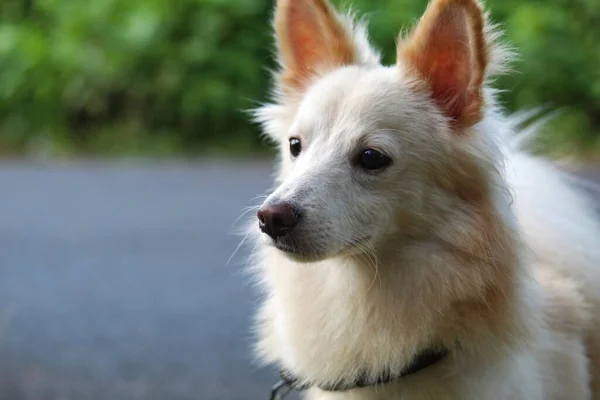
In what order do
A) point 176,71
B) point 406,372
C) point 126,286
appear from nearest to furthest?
point 406,372, point 126,286, point 176,71

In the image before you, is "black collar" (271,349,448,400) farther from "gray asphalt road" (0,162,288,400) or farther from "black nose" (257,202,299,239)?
"gray asphalt road" (0,162,288,400)

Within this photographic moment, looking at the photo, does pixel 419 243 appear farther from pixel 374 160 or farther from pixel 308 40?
pixel 308 40

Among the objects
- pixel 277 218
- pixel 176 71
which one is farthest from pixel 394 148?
pixel 176 71

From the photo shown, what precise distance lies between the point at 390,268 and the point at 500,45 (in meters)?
0.64

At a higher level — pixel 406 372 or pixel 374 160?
pixel 374 160

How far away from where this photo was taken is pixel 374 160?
85.2 inches

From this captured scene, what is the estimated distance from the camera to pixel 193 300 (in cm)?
453

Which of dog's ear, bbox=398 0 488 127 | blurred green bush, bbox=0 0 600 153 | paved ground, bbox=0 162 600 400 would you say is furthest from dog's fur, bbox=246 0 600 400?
blurred green bush, bbox=0 0 600 153

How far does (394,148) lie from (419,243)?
25 centimetres

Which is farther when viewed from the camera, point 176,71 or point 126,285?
point 176,71

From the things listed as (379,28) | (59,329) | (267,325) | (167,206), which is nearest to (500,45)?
(267,325)

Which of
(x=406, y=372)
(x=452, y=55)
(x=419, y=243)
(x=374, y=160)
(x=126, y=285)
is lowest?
(x=126, y=285)

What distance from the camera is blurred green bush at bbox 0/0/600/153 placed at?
8.82m

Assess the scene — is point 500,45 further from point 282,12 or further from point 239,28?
point 239,28
